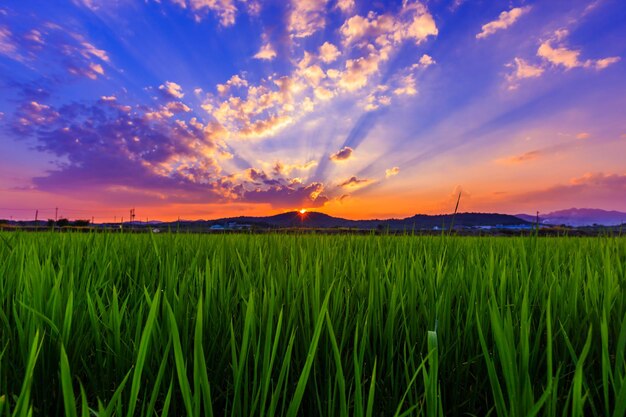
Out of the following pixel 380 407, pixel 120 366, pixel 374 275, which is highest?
pixel 374 275

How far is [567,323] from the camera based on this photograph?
1.19 metres

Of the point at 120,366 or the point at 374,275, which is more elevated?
the point at 374,275

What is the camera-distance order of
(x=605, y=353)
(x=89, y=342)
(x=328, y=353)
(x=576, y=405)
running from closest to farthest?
(x=576, y=405) < (x=605, y=353) < (x=328, y=353) < (x=89, y=342)

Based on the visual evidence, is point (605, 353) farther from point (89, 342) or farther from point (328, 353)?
point (89, 342)

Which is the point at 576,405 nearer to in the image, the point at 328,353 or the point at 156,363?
the point at 328,353

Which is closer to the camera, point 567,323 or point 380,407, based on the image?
point 380,407

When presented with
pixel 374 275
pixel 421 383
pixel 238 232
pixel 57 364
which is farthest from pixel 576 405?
pixel 238 232

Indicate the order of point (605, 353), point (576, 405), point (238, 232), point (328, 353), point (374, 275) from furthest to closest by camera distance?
point (238, 232)
point (374, 275)
point (328, 353)
point (605, 353)
point (576, 405)

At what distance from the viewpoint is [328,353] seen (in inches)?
38.4

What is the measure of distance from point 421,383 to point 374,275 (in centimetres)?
47

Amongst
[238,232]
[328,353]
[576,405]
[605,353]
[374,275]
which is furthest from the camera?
[238,232]

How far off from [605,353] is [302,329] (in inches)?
29.1

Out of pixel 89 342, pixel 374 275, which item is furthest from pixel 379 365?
pixel 89 342

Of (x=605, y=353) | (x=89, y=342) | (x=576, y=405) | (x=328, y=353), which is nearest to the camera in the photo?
(x=576, y=405)
